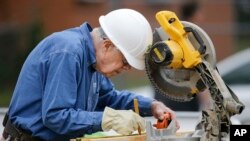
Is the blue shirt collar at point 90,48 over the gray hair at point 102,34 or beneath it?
beneath

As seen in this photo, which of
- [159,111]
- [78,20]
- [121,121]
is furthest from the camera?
[78,20]

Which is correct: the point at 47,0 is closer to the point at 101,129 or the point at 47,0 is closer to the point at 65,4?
the point at 65,4

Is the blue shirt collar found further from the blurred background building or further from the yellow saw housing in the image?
the blurred background building

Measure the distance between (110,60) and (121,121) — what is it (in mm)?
492

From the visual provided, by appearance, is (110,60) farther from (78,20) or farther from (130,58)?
(78,20)

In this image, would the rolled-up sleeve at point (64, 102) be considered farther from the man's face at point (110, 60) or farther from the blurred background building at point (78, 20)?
the blurred background building at point (78, 20)

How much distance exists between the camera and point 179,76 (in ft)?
20.2

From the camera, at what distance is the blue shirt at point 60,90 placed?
6.16 meters

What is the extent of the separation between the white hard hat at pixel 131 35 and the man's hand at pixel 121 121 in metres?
0.33

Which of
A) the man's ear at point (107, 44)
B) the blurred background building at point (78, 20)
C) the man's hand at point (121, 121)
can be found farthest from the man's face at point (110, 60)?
the blurred background building at point (78, 20)

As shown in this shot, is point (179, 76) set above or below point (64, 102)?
above

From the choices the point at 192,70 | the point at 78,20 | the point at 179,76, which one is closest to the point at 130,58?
the point at 179,76

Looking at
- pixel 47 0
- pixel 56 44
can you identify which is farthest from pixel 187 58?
pixel 47 0

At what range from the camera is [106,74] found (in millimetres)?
6527
